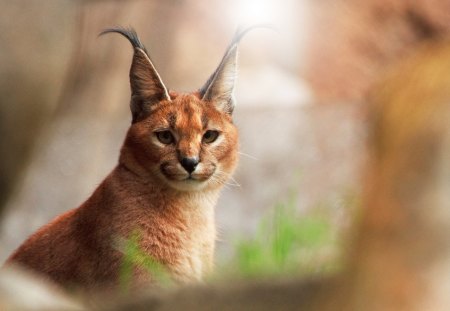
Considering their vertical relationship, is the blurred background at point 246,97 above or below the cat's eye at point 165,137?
below

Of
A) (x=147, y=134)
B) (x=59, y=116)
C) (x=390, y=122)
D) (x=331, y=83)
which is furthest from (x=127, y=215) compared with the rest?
(x=331, y=83)

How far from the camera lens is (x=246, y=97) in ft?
39.2

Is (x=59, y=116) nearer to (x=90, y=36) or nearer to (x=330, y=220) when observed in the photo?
(x=90, y=36)

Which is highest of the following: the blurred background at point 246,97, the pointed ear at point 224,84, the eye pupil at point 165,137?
the pointed ear at point 224,84

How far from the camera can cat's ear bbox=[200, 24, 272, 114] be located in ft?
20.0

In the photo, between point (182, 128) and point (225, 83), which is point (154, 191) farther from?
point (225, 83)

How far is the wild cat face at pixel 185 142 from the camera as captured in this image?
6.07m

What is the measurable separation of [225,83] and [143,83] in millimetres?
370

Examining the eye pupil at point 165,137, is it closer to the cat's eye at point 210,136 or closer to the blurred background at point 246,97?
the cat's eye at point 210,136

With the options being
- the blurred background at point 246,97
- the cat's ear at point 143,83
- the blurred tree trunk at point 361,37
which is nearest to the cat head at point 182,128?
the cat's ear at point 143,83

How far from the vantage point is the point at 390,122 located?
350cm

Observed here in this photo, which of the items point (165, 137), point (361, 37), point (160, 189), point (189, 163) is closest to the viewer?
point (189, 163)

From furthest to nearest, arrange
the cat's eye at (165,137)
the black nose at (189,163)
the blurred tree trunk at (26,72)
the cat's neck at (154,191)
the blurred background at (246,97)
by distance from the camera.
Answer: the blurred background at (246,97) → the blurred tree trunk at (26,72) → the cat's neck at (154,191) → the cat's eye at (165,137) → the black nose at (189,163)

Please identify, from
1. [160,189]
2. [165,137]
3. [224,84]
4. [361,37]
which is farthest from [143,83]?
[361,37]
